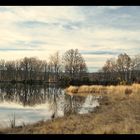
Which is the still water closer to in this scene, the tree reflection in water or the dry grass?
the tree reflection in water

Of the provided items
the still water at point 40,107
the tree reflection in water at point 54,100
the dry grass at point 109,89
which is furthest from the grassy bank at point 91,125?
the dry grass at point 109,89

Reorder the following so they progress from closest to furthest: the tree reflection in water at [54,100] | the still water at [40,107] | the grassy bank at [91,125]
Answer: the grassy bank at [91,125]
the still water at [40,107]
the tree reflection in water at [54,100]

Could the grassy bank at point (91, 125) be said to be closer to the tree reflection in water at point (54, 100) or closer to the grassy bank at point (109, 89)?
the tree reflection in water at point (54, 100)

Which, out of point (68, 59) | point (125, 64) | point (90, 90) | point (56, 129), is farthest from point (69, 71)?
point (56, 129)

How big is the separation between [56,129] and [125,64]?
40.6m

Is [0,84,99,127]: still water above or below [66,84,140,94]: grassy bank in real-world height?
below

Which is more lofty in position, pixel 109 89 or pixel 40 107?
pixel 109 89

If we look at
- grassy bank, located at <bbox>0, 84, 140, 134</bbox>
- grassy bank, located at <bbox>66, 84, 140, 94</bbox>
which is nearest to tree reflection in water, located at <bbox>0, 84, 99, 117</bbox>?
grassy bank, located at <bbox>66, 84, 140, 94</bbox>

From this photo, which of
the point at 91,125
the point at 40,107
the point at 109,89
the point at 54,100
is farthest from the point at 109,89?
the point at 91,125

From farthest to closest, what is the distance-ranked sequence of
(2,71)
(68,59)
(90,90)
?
1. (2,71)
2. (68,59)
3. (90,90)

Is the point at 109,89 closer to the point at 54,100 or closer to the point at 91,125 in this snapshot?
the point at 54,100

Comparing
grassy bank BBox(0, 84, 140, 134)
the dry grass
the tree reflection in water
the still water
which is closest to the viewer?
grassy bank BBox(0, 84, 140, 134)
